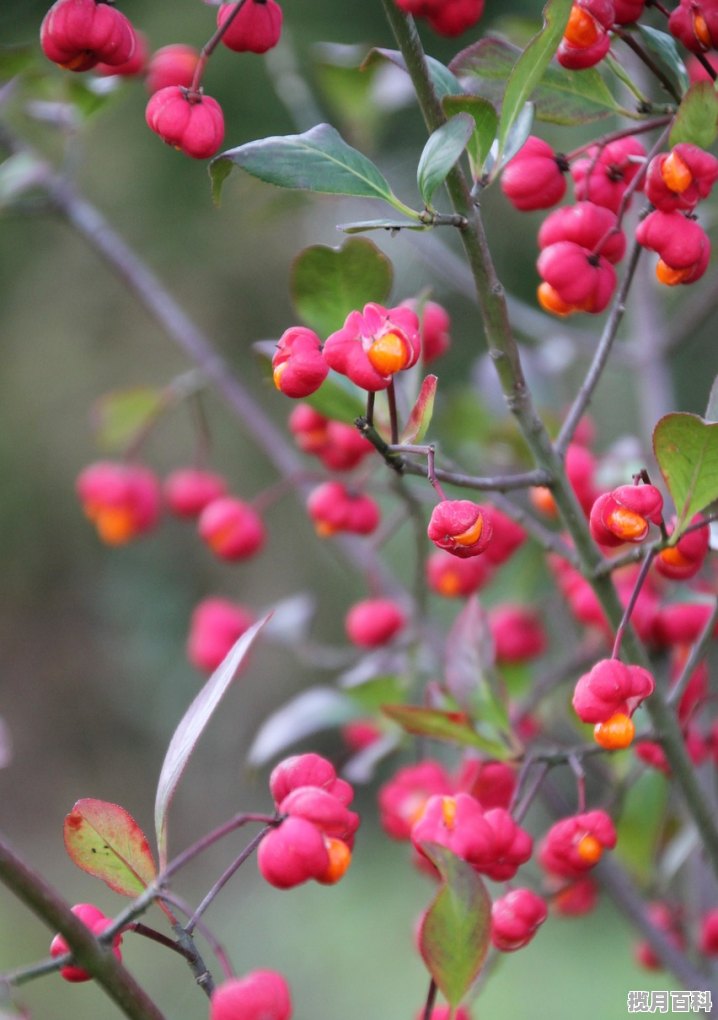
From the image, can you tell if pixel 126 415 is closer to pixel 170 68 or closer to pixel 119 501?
pixel 119 501

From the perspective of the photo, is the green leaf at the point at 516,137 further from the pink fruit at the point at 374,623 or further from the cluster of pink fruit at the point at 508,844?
the pink fruit at the point at 374,623

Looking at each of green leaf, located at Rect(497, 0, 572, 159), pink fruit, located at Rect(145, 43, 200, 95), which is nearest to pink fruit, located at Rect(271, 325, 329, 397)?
green leaf, located at Rect(497, 0, 572, 159)

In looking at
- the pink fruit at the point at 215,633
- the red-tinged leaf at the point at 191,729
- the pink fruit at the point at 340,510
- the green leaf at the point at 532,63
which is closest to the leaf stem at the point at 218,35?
the green leaf at the point at 532,63

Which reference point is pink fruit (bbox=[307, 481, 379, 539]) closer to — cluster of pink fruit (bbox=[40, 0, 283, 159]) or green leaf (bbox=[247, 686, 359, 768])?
green leaf (bbox=[247, 686, 359, 768])

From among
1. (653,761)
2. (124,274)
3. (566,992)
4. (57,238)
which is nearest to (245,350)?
(57,238)

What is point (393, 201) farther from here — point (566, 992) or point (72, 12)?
point (566, 992)

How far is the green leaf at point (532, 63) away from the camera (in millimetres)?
426

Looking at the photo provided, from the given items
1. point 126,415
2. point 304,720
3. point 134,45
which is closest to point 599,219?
point 134,45

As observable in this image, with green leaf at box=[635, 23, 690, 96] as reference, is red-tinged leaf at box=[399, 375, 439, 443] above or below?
below

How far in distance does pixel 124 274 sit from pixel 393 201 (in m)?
0.56

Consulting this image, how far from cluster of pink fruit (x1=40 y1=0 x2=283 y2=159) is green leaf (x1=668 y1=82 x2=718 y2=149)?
0.18 metres

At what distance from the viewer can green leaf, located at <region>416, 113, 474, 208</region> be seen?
1.39ft

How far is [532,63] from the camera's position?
448 millimetres

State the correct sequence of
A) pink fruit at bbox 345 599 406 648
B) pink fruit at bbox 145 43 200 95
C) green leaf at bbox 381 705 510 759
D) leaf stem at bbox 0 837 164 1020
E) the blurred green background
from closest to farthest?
1. leaf stem at bbox 0 837 164 1020
2. green leaf at bbox 381 705 510 759
3. pink fruit at bbox 145 43 200 95
4. pink fruit at bbox 345 599 406 648
5. the blurred green background
